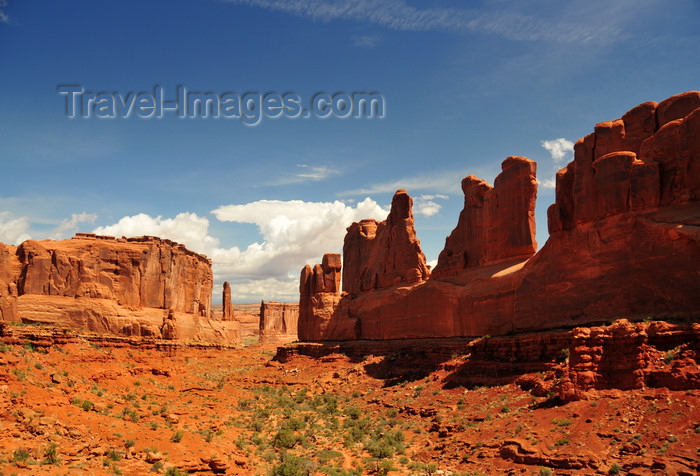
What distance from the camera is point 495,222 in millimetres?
36594

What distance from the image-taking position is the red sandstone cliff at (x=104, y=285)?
4847cm

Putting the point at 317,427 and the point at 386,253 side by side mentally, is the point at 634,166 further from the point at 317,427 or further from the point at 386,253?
the point at 386,253

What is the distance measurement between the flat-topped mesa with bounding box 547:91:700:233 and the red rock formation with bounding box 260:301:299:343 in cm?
8569

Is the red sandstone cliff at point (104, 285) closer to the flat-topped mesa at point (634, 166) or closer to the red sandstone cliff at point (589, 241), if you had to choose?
the red sandstone cliff at point (589, 241)

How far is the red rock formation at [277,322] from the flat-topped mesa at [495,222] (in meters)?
73.0


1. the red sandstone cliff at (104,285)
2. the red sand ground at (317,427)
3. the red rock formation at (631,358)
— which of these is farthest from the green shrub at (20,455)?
the red sandstone cliff at (104,285)

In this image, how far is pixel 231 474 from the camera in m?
19.5

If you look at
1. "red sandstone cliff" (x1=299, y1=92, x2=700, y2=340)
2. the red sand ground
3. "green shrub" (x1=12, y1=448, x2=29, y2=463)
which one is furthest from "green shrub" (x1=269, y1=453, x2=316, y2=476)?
"red sandstone cliff" (x1=299, y1=92, x2=700, y2=340)

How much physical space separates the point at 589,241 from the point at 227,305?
68.4 metres

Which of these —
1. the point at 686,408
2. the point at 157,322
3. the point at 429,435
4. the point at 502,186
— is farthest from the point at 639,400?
the point at 157,322

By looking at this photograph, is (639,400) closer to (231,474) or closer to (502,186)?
(231,474)

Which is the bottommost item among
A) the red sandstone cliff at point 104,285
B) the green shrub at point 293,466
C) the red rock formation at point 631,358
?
the green shrub at point 293,466

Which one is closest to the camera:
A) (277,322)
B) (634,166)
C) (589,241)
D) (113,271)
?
(634,166)

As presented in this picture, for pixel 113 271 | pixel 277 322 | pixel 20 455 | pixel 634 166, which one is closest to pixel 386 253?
pixel 634 166
